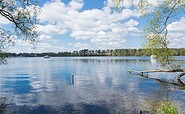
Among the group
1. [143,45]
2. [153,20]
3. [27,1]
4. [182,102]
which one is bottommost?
[182,102]

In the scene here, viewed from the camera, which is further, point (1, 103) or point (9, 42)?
point (1, 103)

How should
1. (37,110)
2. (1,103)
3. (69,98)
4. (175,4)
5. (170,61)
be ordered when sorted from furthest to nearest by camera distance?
1. (69,98)
2. (1,103)
3. (37,110)
4. (170,61)
5. (175,4)

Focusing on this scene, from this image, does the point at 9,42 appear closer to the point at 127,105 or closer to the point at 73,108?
the point at 73,108

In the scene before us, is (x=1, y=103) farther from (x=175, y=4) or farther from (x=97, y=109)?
(x=175, y=4)

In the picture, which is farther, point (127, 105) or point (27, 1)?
point (127, 105)

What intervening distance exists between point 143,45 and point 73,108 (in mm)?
10024

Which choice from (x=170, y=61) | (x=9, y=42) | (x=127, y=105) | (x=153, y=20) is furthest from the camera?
(x=127, y=105)

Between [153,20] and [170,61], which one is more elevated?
[153,20]

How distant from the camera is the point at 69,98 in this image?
1198 inches

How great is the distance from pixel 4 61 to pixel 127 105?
13.7m

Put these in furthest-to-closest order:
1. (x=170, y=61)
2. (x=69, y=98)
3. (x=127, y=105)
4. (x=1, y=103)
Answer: (x=69, y=98), (x=1, y=103), (x=127, y=105), (x=170, y=61)

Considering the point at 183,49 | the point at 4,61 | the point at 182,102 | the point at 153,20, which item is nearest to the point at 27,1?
the point at 4,61

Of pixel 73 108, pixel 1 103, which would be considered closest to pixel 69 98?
pixel 73 108

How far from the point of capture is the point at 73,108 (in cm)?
2455
